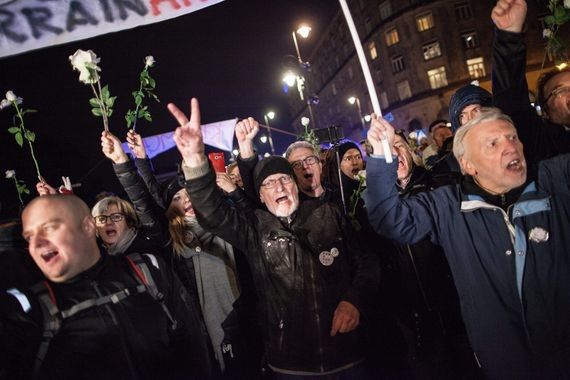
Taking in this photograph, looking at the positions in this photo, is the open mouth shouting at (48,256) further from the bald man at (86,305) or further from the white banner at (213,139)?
the white banner at (213,139)

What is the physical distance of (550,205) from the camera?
2203 millimetres

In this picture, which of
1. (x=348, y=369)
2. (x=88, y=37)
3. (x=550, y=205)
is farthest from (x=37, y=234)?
(x=550, y=205)

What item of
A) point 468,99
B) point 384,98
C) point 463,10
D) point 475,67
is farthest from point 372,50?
point 468,99

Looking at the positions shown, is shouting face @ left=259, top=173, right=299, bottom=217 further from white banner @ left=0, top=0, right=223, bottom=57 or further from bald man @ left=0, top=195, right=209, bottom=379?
white banner @ left=0, top=0, right=223, bottom=57

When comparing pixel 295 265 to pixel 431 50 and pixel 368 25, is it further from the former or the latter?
pixel 368 25

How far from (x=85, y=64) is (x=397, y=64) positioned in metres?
44.8

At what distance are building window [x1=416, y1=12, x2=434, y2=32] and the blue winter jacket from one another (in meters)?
44.5

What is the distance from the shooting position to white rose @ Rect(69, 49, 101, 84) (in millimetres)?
3012

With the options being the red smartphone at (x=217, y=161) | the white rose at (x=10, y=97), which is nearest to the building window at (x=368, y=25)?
the red smartphone at (x=217, y=161)

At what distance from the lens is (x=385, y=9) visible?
42.6 meters

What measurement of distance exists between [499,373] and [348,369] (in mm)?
1053

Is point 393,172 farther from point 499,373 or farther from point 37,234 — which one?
point 37,234

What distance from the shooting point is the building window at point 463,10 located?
127ft

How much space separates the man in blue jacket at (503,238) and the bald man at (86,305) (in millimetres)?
1717
